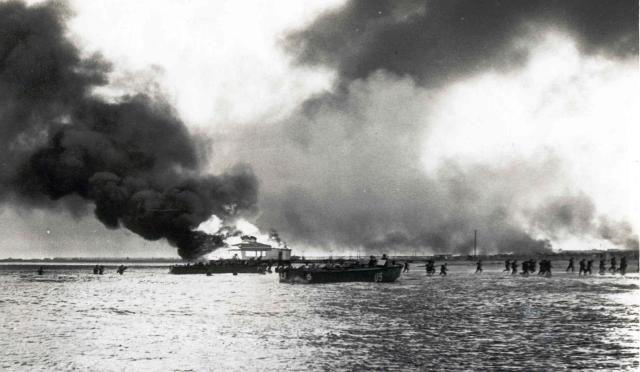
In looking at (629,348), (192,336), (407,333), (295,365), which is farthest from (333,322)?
(629,348)

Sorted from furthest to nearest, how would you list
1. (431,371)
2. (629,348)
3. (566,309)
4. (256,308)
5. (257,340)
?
(256,308), (566,309), (257,340), (629,348), (431,371)

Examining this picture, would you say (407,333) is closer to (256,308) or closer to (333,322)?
(333,322)

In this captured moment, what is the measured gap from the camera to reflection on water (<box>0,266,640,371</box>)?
2111 centimetres

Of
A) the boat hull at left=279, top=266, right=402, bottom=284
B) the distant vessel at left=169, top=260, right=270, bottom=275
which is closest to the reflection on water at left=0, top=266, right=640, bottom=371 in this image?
the boat hull at left=279, top=266, right=402, bottom=284

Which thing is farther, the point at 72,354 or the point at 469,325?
the point at 469,325

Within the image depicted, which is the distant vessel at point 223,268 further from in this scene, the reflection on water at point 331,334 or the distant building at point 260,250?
the reflection on water at point 331,334

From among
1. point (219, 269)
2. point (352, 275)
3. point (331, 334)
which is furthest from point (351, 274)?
point (331, 334)

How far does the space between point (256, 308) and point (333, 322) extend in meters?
9.88

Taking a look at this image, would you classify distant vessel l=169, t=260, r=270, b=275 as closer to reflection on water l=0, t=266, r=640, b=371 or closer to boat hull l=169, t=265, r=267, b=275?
boat hull l=169, t=265, r=267, b=275

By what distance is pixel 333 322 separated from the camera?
32.2 metres

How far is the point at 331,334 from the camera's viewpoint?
27.7 metres

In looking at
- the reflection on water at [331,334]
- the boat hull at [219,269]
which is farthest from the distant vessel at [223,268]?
the reflection on water at [331,334]

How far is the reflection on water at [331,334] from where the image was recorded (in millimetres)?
21109

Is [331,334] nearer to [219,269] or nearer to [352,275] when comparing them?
[352,275]
